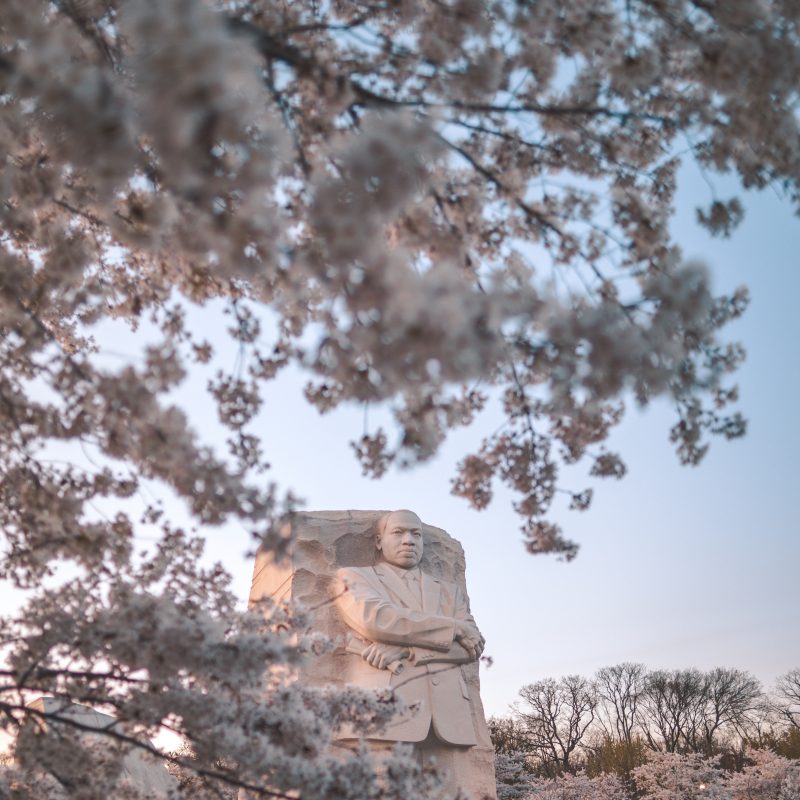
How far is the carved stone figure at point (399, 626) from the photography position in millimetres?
5922

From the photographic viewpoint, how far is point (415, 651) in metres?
6.05

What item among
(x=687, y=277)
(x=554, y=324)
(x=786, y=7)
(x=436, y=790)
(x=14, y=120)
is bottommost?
(x=436, y=790)

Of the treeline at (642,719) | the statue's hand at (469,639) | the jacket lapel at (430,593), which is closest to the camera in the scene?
the statue's hand at (469,639)

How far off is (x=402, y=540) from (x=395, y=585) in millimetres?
356

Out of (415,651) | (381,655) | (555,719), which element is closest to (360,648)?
(381,655)

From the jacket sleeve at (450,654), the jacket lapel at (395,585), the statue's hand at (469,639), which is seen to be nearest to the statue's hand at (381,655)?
the jacket sleeve at (450,654)

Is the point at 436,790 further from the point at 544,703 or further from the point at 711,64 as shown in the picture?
the point at 544,703

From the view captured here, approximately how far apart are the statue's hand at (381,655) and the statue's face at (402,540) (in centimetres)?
74

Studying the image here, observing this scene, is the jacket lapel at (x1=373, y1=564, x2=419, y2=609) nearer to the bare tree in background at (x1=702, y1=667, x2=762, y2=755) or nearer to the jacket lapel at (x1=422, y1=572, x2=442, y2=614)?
the jacket lapel at (x1=422, y1=572, x2=442, y2=614)

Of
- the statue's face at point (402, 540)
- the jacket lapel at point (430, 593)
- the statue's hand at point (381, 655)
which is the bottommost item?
the statue's hand at point (381, 655)

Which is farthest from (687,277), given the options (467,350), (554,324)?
(467,350)

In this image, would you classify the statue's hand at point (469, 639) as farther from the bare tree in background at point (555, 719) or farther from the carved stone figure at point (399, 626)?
the bare tree in background at point (555, 719)

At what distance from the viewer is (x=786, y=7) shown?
2629 mm

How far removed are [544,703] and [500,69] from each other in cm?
3122
